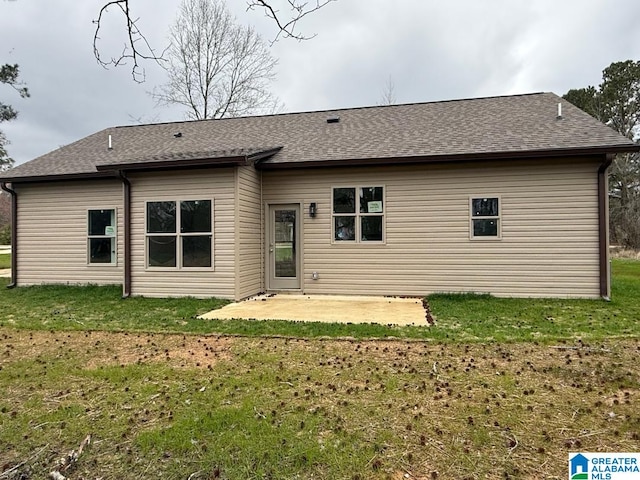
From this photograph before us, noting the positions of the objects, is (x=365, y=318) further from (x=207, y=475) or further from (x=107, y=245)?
(x=107, y=245)

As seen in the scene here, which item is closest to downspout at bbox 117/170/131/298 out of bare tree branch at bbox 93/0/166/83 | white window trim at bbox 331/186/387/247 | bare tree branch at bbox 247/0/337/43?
white window trim at bbox 331/186/387/247

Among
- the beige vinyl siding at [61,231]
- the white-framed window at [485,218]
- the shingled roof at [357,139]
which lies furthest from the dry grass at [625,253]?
the beige vinyl siding at [61,231]

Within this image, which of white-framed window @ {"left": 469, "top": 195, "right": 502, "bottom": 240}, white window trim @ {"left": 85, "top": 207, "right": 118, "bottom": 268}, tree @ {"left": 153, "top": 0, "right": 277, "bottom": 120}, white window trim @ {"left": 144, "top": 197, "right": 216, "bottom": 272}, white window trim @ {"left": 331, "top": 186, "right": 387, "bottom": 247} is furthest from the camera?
tree @ {"left": 153, "top": 0, "right": 277, "bottom": 120}

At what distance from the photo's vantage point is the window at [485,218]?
7938mm

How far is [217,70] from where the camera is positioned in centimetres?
2017

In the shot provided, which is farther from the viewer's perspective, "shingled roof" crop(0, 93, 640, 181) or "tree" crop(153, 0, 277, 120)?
"tree" crop(153, 0, 277, 120)

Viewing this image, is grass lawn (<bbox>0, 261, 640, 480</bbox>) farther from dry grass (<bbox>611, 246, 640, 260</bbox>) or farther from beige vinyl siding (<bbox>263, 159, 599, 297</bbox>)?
dry grass (<bbox>611, 246, 640, 260</bbox>)

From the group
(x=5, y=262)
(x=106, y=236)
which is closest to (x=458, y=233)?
(x=106, y=236)

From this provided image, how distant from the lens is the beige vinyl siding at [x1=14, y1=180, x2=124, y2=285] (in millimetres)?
9445

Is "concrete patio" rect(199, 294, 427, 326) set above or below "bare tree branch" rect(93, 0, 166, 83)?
below

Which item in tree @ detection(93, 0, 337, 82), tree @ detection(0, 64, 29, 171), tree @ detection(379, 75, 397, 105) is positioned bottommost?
tree @ detection(93, 0, 337, 82)

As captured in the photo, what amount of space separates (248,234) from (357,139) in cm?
339

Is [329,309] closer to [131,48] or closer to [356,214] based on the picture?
[356,214]

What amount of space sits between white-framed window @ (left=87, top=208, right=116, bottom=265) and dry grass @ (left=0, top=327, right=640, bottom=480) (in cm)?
509
